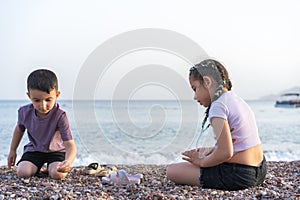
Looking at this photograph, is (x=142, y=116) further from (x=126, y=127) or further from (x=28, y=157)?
(x=28, y=157)

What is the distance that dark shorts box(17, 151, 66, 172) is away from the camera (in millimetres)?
4336

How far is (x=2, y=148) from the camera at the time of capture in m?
10.5

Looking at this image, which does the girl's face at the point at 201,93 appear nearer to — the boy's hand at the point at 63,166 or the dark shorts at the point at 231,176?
the dark shorts at the point at 231,176

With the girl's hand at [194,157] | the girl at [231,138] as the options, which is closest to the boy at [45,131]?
the girl's hand at [194,157]

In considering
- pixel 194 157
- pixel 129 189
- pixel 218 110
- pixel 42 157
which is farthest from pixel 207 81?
pixel 42 157

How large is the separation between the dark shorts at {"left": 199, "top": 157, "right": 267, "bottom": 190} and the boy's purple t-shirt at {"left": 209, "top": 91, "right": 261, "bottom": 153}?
16 centimetres

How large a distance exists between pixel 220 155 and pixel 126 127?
40.3 ft

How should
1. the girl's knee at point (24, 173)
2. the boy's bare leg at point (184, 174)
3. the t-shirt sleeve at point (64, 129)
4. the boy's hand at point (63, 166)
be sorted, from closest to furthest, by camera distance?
the boy's bare leg at point (184, 174), the boy's hand at point (63, 166), the girl's knee at point (24, 173), the t-shirt sleeve at point (64, 129)

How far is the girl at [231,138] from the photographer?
3330mm

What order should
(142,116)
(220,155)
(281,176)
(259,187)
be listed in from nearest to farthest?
1. (220,155)
2. (259,187)
3. (281,176)
4. (142,116)

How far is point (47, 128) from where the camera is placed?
4.30 m

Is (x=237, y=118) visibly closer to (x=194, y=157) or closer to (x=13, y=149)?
(x=194, y=157)

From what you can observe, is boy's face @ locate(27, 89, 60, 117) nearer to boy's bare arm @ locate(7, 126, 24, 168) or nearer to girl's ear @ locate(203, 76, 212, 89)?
boy's bare arm @ locate(7, 126, 24, 168)

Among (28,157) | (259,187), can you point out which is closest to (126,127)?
(28,157)
